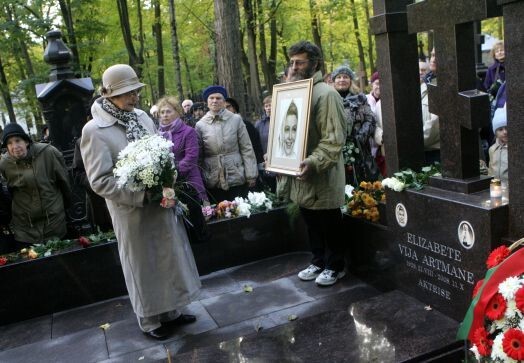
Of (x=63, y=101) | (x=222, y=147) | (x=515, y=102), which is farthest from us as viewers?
(x=63, y=101)

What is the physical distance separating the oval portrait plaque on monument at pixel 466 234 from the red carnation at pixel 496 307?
0.83 meters

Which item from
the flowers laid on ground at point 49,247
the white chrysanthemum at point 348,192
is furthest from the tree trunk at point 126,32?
the white chrysanthemum at point 348,192

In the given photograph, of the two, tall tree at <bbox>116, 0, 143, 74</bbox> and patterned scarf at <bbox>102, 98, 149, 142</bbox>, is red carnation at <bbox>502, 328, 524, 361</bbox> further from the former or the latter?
tall tree at <bbox>116, 0, 143, 74</bbox>

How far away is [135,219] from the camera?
13.3ft

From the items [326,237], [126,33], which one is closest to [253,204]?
[326,237]

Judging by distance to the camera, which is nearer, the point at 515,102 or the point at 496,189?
the point at 515,102

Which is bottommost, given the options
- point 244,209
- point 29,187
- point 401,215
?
point 244,209

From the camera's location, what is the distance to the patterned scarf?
4035 mm

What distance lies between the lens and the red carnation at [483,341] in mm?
2568

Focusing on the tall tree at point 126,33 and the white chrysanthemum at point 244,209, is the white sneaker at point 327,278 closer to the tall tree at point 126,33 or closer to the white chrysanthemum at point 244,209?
the white chrysanthemum at point 244,209

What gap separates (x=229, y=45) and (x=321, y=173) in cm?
510

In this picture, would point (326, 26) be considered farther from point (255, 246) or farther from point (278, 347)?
point (278, 347)

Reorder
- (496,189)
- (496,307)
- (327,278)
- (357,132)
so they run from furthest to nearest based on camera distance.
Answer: (357,132)
(327,278)
(496,189)
(496,307)

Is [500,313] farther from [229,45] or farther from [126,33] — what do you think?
[126,33]
